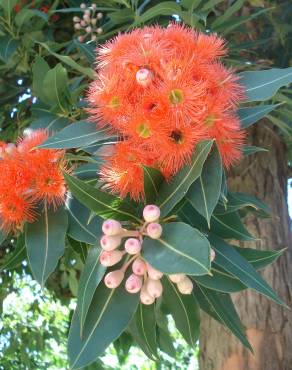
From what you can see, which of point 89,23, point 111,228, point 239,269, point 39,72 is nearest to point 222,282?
point 239,269

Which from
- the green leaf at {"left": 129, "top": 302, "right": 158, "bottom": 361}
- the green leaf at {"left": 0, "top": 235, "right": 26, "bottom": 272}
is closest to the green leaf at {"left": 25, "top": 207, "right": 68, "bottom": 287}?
the green leaf at {"left": 0, "top": 235, "right": 26, "bottom": 272}

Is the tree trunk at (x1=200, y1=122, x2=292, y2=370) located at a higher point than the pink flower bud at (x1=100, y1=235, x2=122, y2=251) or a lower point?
higher

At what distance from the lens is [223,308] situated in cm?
121

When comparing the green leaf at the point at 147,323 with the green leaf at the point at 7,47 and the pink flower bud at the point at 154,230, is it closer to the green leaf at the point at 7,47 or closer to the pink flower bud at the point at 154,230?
the pink flower bud at the point at 154,230

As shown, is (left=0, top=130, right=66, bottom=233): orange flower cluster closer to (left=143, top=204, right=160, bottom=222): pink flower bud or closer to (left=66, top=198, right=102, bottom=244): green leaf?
(left=66, top=198, right=102, bottom=244): green leaf

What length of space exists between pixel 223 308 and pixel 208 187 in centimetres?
36

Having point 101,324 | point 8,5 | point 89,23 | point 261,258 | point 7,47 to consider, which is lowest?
point 101,324

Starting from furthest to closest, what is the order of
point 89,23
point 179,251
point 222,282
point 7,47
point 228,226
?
1. point 89,23
2. point 7,47
3. point 228,226
4. point 222,282
5. point 179,251

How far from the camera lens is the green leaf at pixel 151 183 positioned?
96cm

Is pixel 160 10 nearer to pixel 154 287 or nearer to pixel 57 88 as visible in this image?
pixel 57 88

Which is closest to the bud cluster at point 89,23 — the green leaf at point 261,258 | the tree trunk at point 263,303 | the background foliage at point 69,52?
the background foliage at point 69,52

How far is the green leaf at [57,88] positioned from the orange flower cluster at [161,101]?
0.37 metres

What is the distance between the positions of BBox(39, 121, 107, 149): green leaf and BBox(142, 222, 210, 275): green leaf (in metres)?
0.23

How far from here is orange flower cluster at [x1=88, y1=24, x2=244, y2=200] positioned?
35.1 inches
